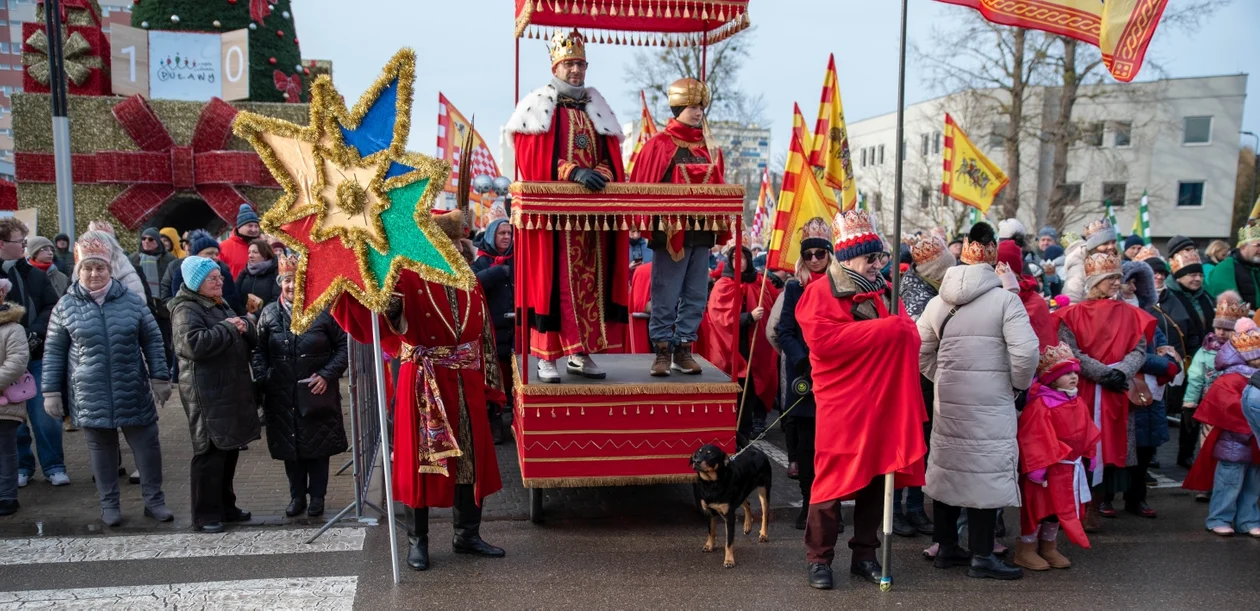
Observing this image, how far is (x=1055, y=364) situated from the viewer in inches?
194

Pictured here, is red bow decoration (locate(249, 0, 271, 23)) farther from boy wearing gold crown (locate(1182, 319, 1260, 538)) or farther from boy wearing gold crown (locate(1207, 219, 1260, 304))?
boy wearing gold crown (locate(1182, 319, 1260, 538))

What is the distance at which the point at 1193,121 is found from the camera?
118 ft

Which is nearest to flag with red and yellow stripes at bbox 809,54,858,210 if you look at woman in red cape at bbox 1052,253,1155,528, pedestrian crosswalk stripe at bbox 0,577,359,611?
woman in red cape at bbox 1052,253,1155,528

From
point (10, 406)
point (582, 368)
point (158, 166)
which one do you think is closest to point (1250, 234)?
point (582, 368)

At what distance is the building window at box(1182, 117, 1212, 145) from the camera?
117 ft

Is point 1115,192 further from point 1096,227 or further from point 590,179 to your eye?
point 590,179

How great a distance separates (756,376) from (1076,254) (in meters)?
3.16

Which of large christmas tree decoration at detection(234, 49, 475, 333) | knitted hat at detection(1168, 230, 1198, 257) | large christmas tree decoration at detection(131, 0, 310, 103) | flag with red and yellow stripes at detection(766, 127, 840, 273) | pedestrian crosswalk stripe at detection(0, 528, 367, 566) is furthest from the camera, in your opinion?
large christmas tree decoration at detection(131, 0, 310, 103)

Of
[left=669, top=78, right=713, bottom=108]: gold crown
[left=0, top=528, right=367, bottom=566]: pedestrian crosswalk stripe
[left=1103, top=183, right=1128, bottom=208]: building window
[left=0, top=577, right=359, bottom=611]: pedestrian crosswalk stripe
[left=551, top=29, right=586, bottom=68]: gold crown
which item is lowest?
[left=0, top=528, right=367, bottom=566]: pedestrian crosswalk stripe

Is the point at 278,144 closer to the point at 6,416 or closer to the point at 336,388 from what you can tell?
the point at 336,388

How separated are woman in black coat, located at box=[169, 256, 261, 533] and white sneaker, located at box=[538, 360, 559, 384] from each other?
6.37 ft

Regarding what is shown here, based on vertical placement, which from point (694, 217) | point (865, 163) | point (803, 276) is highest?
point (865, 163)

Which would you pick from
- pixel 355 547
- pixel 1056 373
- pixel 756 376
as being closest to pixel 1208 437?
pixel 1056 373

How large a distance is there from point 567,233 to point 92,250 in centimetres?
310
